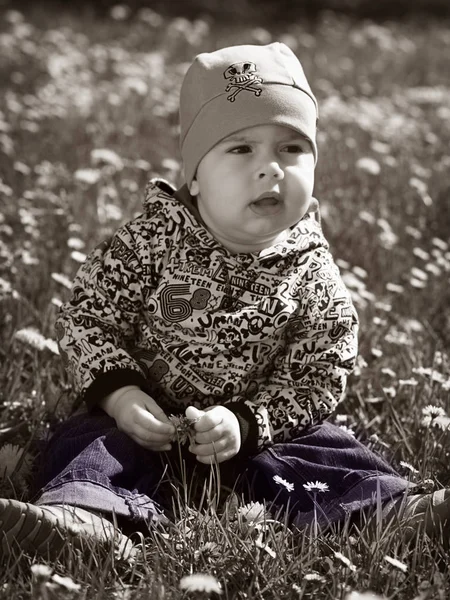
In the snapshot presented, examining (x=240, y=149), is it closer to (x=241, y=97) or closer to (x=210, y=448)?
(x=241, y=97)

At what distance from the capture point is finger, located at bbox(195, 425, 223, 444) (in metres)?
2.02

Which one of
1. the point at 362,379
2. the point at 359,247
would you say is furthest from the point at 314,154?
the point at 359,247

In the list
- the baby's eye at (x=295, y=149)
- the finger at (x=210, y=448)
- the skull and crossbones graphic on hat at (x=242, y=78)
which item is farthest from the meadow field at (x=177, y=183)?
the skull and crossbones graphic on hat at (x=242, y=78)

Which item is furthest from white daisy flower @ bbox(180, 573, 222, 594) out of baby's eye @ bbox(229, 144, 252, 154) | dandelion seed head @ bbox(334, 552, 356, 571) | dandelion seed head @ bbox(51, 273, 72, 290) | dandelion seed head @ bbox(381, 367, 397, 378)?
dandelion seed head @ bbox(51, 273, 72, 290)

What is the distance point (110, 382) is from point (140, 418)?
0.14 meters

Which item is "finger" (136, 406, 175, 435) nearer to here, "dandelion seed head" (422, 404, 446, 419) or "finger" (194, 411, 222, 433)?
"finger" (194, 411, 222, 433)

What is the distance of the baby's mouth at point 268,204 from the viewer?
82.6 inches

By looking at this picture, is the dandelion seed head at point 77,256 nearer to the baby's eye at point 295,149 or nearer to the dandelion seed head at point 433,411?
the baby's eye at point 295,149

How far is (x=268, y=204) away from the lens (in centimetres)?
212

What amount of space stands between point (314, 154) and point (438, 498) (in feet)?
2.88

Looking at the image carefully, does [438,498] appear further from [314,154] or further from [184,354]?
[314,154]

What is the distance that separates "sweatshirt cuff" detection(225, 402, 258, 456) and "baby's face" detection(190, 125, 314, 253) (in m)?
0.42

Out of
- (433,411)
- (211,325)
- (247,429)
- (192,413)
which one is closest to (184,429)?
(192,413)

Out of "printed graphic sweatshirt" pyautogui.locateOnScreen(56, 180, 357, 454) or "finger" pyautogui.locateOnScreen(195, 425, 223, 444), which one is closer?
"finger" pyautogui.locateOnScreen(195, 425, 223, 444)
